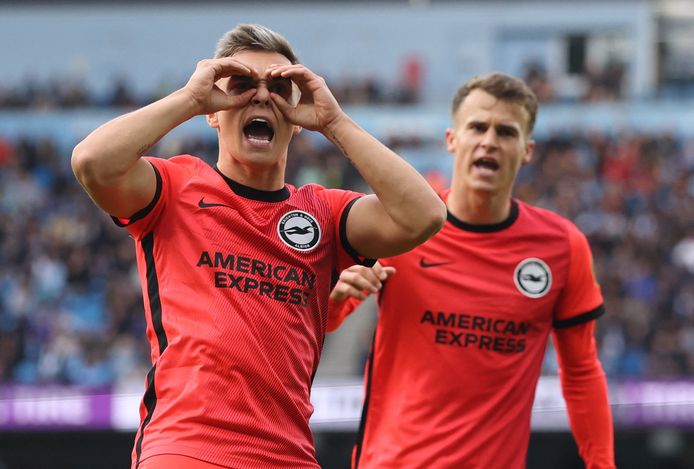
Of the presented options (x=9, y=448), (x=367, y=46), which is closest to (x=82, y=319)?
(x=9, y=448)

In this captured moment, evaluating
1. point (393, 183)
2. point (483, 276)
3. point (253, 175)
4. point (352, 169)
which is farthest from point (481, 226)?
point (352, 169)

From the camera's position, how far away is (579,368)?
206 inches

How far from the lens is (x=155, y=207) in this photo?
12.2 feet

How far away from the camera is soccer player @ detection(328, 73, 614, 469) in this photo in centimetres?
485

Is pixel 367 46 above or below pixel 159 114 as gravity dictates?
above

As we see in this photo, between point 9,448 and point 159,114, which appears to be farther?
point 9,448

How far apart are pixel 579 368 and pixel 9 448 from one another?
10.1m

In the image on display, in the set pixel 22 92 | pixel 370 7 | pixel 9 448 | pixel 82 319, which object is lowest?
pixel 9 448

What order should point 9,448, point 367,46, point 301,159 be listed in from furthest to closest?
1. point 367,46
2. point 301,159
3. point 9,448

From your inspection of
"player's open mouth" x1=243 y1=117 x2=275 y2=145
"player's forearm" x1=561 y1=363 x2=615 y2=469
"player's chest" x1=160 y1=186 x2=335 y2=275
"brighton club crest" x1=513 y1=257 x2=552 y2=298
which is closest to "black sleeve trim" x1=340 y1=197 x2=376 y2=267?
"player's chest" x1=160 y1=186 x2=335 y2=275

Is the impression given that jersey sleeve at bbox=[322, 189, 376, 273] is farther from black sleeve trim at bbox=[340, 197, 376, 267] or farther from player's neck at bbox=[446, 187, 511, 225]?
player's neck at bbox=[446, 187, 511, 225]

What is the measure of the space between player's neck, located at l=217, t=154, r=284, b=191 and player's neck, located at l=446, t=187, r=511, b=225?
61.0 inches

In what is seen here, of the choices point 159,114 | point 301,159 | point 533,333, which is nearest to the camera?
point 159,114

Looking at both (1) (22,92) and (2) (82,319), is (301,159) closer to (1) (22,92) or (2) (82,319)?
(2) (82,319)
